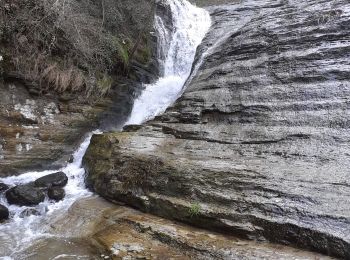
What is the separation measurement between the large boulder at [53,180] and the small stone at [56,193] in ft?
0.84

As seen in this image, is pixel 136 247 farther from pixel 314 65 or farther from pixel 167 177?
pixel 314 65

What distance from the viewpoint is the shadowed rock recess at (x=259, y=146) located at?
21.4 feet

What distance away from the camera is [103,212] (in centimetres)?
821

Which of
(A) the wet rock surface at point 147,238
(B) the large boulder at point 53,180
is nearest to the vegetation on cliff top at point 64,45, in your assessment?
(B) the large boulder at point 53,180

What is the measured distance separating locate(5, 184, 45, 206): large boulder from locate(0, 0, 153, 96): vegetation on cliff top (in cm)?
301

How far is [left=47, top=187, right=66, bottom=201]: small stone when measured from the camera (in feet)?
29.8

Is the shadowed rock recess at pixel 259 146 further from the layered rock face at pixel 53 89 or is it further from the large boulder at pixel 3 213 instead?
the large boulder at pixel 3 213

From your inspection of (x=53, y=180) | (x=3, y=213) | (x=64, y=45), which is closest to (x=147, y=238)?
(x=3, y=213)

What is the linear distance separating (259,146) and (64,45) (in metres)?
6.60

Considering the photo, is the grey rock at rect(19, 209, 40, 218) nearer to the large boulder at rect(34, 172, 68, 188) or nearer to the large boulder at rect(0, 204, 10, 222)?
the large boulder at rect(0, 204, 10, 222)

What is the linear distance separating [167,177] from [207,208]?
132 cm

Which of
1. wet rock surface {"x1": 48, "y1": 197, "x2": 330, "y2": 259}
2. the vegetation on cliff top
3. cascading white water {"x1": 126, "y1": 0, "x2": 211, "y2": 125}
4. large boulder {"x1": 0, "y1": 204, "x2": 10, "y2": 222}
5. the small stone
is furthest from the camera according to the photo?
cascading white water {"x1": 126, "y1": 0, "x2": 211, "y2": 125}

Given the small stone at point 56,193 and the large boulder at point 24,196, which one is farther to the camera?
the small stone at point 56,193

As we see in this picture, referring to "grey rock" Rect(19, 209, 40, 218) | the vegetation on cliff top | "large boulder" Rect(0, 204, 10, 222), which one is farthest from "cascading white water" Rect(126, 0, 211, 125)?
"large boulder" Rect(0, 204, 10, 222)
